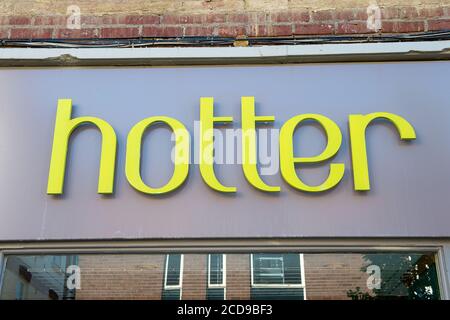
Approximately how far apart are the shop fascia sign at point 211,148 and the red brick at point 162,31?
1.89 feet

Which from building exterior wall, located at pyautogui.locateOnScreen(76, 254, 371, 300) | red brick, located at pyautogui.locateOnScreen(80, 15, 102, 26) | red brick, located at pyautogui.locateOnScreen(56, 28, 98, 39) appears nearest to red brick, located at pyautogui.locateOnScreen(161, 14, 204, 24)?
red brick, located at pyautogui.locateOnScreen(80, 15, 102, 26)

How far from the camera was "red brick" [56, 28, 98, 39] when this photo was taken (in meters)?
3.87

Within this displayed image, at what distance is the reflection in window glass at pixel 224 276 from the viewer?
10.7 ft

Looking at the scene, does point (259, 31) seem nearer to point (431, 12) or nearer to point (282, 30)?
point (282, 30)

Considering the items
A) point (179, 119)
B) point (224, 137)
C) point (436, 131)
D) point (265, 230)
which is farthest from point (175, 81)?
point (436, 131)

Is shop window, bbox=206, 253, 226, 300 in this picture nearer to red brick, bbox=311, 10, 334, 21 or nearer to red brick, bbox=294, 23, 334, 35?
red brick, bbox=294, 23, 334, 35

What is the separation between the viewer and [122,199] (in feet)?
11.0

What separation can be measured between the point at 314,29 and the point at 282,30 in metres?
0.22

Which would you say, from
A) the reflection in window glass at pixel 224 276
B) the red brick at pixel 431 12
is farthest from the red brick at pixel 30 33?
the red brick at pixel 431 12

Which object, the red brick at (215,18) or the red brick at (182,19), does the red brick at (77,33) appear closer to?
the red brick at (182,19)

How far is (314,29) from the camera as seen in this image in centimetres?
385

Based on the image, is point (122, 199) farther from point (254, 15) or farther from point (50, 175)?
point (254, 15)

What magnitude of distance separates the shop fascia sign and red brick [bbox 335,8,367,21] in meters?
0.77

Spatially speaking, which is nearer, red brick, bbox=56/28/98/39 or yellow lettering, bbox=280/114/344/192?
yellow lettering, bbox=280/114/344/192
